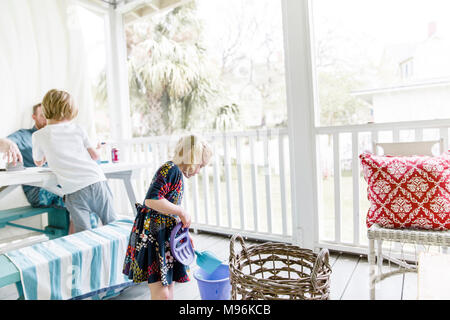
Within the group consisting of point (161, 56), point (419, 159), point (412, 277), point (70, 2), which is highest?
point (70, 2)

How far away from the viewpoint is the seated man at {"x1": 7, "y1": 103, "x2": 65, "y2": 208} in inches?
87.4

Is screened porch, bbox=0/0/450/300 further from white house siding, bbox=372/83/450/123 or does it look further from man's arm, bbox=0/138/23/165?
man's arm, bbox=0/138/23/165

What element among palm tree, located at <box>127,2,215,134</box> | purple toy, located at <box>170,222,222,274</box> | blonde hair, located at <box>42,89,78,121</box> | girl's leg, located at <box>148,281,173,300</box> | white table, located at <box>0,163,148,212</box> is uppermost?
palm tree, located at <box>127,2,215,134</box>

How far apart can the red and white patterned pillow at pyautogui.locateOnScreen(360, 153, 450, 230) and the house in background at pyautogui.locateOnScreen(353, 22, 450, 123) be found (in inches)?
19.9

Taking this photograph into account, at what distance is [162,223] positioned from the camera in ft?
4.45

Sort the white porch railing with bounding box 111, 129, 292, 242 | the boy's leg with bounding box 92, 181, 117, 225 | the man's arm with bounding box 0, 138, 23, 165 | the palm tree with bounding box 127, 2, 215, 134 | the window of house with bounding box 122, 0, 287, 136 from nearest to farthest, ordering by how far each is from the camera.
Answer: the man's arm with bounding box 0, 138, 23, 165
the boy's leg with bounding box 92, 181, 117, 225
the white porch railing with bounding box 111, 129, 292, 242
the window of house with bounding box 122, 0, 287, 136
the palm tree with bounding box 127, 2, 215, 134

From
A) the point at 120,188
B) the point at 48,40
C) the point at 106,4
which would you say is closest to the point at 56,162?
the point at 48,40

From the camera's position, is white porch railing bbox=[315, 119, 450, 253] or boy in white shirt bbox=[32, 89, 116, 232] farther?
white porch railing bbox=[315, 119, 450, 253]

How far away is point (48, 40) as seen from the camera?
2680 millimetres

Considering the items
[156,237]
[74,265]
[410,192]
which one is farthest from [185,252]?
[410,192]

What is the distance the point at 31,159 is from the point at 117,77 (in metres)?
1.34

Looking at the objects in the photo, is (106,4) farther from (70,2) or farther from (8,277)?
(8,277)

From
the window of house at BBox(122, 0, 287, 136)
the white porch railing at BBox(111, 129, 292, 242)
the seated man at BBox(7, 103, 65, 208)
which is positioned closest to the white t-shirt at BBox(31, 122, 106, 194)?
the seated man at BBox(7, 103, 65, 208)
